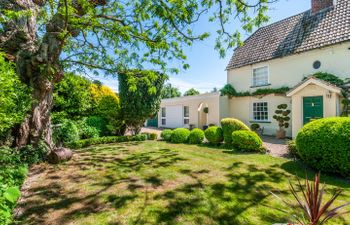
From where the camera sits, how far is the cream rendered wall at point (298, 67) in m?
10.7

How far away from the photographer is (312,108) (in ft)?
35.2

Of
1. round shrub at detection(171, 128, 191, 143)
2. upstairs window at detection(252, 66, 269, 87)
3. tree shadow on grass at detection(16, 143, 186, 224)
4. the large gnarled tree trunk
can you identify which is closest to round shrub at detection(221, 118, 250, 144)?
round shrub at detection(171, 128, 191, 143)

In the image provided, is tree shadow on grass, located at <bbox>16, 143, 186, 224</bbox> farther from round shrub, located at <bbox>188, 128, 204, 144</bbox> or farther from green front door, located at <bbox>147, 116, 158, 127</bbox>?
green front door, located at <bbox>147, 116, 158, 127</bbox>

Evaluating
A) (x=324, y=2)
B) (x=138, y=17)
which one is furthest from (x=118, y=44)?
(x=324, y=2)

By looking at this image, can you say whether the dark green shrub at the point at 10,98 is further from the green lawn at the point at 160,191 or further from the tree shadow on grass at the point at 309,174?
the tree shadow on grass at the point at 309,174

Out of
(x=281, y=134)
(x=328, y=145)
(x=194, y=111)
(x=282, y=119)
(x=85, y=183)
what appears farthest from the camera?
(x=194, y=111)

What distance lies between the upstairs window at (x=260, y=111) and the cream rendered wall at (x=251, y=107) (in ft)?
0.75

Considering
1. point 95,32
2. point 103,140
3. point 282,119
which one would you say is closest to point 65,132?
point 103,140

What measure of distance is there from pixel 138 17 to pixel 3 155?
5.70 meters

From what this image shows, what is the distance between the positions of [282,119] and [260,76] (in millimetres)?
3770

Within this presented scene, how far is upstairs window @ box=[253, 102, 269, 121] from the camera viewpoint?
14.3 meters

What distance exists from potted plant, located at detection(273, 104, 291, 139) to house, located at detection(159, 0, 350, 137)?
0.36 metres

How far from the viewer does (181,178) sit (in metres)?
5.33

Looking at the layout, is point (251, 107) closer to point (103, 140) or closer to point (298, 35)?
point (298, 35)
